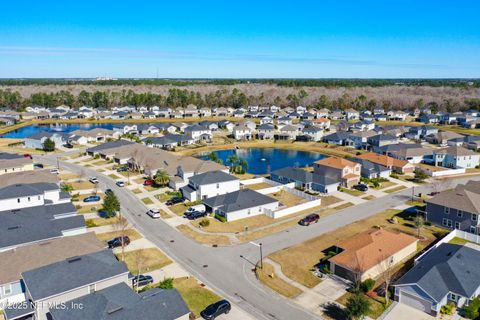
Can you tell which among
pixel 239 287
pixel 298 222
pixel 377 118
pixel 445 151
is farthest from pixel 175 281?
pixel 377 118

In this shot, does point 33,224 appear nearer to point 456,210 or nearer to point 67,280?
point 67,280

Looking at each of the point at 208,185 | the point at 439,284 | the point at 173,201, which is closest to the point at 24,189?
the point at 173,201

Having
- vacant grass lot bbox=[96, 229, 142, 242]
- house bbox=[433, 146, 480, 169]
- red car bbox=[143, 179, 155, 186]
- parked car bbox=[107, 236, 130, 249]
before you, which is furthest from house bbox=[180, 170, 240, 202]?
house bbox=[433, 146, 480, 169]

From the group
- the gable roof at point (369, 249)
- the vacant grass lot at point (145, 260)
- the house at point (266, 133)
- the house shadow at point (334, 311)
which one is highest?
the house at point (266, 133)

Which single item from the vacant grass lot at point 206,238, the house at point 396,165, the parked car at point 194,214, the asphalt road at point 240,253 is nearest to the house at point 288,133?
the house at point 396,165

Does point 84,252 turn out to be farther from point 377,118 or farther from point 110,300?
point 377,118

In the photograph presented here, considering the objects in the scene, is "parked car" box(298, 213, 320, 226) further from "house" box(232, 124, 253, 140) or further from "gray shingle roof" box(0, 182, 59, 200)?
"house" box(232, 124, 253, 140)

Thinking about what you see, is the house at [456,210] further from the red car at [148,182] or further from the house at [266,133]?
Answer: the house at [266,133]
